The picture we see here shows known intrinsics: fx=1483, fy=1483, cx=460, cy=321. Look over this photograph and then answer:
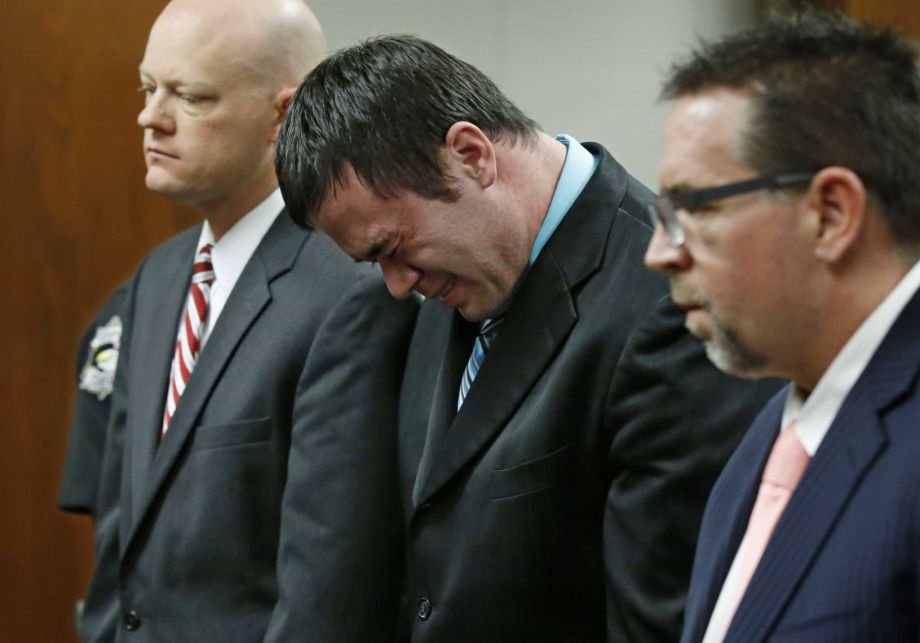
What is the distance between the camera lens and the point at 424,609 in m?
1.97

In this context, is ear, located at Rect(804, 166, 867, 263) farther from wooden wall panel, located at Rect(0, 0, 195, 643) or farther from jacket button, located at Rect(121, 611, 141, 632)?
wooden wall panel, located at Rect(0, 0, 195, 643)

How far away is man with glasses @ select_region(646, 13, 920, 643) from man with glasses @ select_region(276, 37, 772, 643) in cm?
32

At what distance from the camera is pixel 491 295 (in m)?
1.99

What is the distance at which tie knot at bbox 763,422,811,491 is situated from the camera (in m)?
1.46

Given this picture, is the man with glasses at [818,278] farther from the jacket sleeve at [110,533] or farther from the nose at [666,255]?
the jacket sleeve at [110,533]

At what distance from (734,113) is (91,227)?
94.9 inches

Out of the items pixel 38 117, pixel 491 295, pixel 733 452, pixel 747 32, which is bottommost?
pixel 733 452

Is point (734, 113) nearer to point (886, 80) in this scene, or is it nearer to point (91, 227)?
point (886, 80)

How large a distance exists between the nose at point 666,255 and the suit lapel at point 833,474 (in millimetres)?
217

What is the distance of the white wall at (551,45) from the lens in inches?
142

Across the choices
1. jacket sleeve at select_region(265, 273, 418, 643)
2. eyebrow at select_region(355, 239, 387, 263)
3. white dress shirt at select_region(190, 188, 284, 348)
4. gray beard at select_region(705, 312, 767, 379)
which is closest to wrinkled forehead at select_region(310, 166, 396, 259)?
eyebrow at select_region(355, 239, 387, 263)

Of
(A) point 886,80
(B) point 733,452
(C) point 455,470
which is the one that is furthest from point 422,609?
(A) point 886,80

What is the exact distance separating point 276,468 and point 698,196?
1037mm

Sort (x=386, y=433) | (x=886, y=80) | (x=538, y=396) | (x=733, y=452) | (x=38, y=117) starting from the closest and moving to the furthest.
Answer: (x=886, y=80) < (x=733, y=452) < (x=538, y=396) < (x=386, y=433) < (x=38, y=117)
